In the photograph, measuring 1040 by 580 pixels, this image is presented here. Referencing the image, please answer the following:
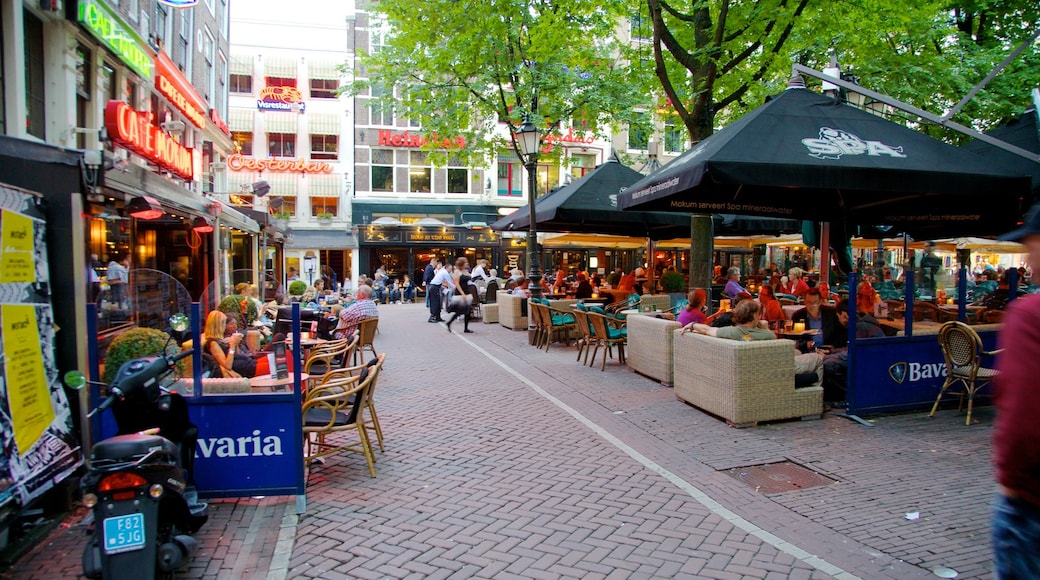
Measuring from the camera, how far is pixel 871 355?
6.48 metres

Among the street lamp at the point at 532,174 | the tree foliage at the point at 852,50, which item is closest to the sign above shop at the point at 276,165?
the tree foliage at the point at 852,50

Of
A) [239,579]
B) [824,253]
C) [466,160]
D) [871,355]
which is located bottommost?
[239,579]

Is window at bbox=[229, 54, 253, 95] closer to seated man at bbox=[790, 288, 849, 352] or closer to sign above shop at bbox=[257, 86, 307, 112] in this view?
sign above shop at bbox=[257, 86, 307, 112]

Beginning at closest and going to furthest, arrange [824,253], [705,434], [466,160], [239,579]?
[239,579] < [705,434] < [824,253] < [466,160]

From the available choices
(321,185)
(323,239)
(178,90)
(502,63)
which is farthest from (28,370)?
(321,185)

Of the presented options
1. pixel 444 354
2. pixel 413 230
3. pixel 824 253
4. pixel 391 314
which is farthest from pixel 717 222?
pixel 413 230

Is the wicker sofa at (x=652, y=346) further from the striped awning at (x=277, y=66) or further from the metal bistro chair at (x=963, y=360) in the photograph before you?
the striped awning at (x=277, y=66)

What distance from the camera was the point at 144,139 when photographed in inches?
423

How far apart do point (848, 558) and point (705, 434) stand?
2.48m

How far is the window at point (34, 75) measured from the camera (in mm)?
8930

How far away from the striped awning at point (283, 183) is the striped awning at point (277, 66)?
16.2 ft

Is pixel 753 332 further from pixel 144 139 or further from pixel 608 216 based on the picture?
pixel 144 139

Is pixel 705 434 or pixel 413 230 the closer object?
pixel 705 434

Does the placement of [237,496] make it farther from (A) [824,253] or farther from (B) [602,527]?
(A) [824,253]
